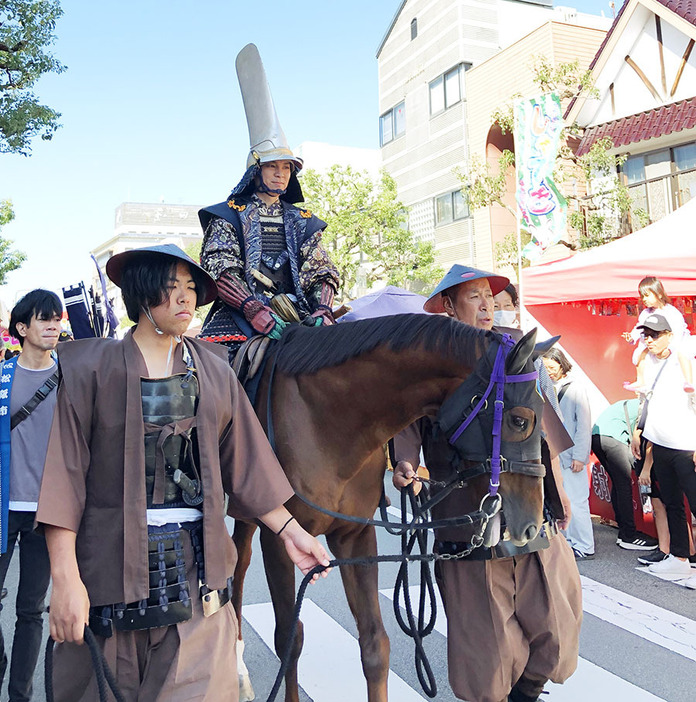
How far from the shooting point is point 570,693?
3746 mm

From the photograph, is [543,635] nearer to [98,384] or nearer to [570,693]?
[570,693]

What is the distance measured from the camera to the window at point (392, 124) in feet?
91.5

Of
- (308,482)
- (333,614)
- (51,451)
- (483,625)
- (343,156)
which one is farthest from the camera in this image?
(343,156)

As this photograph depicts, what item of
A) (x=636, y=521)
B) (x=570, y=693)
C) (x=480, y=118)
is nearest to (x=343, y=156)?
(x=480, y=118)

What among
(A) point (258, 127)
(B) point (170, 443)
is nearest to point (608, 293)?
(A) point (258, 127)

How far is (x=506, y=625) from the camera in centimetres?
267

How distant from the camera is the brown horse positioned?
2.61 m

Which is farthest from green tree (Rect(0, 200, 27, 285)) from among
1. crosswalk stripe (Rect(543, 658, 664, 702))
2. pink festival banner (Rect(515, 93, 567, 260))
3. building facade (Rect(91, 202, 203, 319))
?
building facade (Rect(91, 202, 203, 319))

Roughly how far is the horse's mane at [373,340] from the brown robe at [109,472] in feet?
2.46

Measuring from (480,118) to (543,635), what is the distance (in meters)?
21.7

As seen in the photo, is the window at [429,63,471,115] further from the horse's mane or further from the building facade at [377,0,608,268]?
the horse's mane

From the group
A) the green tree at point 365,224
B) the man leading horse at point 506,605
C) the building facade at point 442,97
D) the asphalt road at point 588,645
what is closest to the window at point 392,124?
the building facade at point 442,97

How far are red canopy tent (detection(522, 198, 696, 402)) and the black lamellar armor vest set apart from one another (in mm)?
5738

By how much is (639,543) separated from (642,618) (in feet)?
6.07
